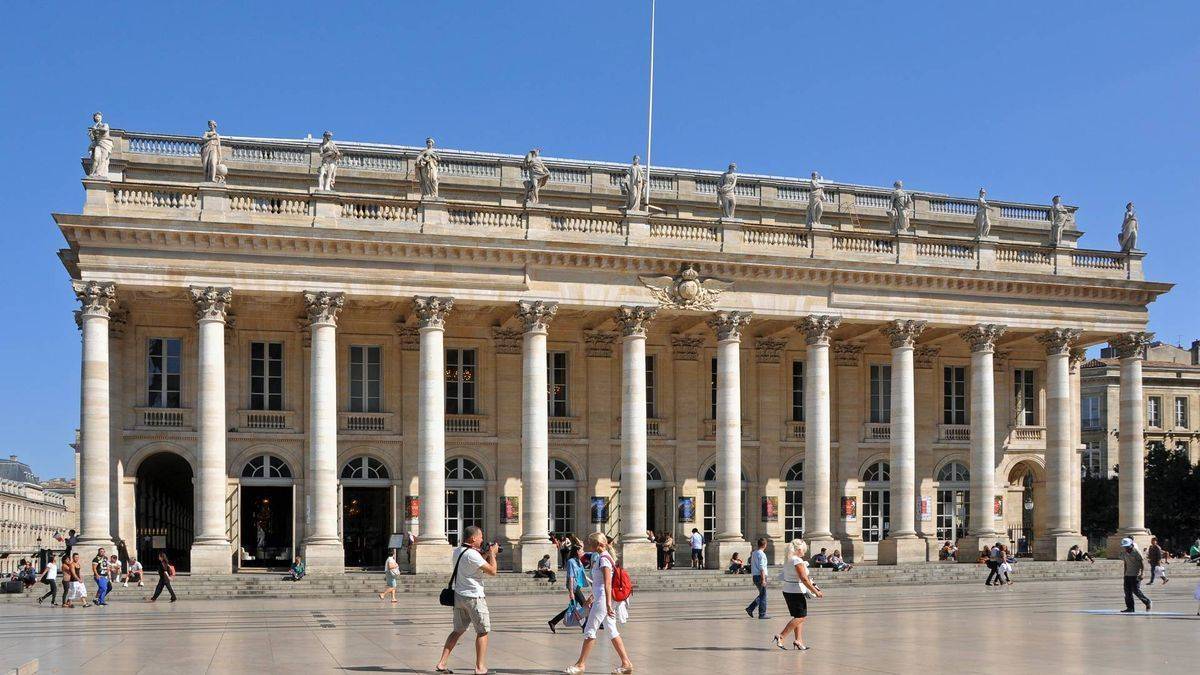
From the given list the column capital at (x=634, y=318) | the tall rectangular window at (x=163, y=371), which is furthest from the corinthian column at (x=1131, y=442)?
the tall rectangular window at (x=163, y=371)

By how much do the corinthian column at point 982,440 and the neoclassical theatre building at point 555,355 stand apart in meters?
0.10

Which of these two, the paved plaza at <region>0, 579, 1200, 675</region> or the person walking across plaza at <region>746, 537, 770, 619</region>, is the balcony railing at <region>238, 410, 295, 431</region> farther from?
the person walking across plaza at <region>746, 537, 770, 619</region>

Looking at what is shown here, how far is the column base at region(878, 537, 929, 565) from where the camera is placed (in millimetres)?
43062

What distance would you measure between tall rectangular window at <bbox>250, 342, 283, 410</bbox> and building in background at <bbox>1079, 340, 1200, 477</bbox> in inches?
2211

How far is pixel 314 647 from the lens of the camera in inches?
763

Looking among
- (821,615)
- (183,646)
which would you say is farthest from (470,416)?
(183,646)

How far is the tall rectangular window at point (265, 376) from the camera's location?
41812 mm

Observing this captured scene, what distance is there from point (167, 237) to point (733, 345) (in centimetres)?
1667

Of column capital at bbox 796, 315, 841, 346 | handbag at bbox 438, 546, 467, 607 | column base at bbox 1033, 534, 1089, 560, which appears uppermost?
column capital at bbox 796, 315, 841, 346

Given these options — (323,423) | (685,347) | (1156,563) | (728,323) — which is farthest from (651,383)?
(1156,563)

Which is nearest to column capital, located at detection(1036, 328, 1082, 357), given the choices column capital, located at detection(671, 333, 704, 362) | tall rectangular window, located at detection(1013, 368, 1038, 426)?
tall rectangular window, located at detection(1013, 368, 1038, 426)

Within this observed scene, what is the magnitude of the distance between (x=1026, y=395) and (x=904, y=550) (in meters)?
10.1

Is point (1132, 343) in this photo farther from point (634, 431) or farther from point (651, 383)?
point (634, 431)

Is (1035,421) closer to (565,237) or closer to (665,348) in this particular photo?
(665,348)
